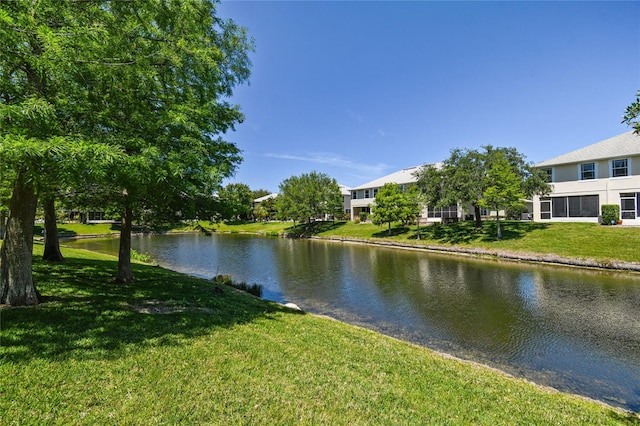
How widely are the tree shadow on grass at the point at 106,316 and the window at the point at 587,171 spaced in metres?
35.7

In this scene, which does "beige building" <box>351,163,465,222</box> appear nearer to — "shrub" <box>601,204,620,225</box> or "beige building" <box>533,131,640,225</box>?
"beige building" <box>533,131,640,225</box>

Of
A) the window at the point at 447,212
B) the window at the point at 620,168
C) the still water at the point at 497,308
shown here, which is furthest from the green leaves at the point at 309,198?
the window at the point at 620,168

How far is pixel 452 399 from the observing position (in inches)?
214

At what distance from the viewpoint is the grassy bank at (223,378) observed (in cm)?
428

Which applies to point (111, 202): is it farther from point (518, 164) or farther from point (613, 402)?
point (518, 164)

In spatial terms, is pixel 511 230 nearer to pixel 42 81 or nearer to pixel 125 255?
pixel 125 255

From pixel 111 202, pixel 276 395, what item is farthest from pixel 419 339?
pixel 111 202

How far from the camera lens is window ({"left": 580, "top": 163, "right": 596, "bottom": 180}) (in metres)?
30.5

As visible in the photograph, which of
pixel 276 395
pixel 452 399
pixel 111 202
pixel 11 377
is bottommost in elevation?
pixel 452 399

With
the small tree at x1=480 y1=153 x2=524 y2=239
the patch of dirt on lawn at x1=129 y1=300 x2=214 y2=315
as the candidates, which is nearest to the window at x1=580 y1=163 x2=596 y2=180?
the small tree at x1=480 y1=153 x2=524 y2=239

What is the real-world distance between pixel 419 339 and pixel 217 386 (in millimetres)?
7944

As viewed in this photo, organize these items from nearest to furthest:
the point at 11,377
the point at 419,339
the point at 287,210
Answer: the point at 11,377, the point at 419,339, the point at 287,210

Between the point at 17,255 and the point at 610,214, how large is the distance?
3937 centimetres

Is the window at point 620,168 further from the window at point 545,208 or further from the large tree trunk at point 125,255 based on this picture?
the large tree trunk at point 125,255
